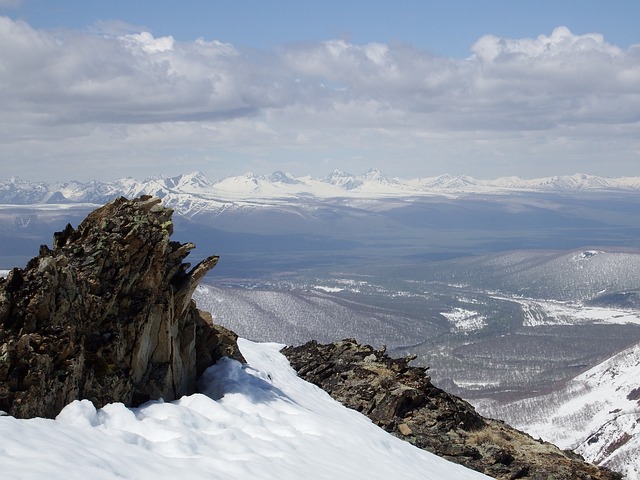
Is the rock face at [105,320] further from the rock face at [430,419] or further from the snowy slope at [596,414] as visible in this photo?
the snowy slope at [596,414]

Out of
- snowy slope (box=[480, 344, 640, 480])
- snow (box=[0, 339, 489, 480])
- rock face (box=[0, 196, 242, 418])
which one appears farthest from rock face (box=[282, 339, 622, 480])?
snowy slope (box=[480, 344, 640, 480])

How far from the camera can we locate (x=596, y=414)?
157625 millimetres

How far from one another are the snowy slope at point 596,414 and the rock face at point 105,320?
10800 centimetres

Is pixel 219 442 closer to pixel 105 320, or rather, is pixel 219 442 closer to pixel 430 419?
pixel 105 320

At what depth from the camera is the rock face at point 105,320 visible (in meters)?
18.5

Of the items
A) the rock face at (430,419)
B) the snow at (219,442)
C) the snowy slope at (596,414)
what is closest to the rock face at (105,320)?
the snow at (219,442)

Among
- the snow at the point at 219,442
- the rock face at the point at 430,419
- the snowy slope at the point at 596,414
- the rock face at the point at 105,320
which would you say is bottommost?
the snowy slope at the point at 596,414

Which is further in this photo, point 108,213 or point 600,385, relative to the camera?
point 600,385

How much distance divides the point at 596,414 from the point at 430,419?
5819 inches

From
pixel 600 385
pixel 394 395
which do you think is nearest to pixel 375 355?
pixel 394 395

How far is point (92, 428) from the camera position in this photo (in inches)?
676

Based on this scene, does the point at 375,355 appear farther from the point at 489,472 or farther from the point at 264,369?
the point at 489,472

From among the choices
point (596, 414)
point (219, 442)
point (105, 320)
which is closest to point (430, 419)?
point (219, 442)

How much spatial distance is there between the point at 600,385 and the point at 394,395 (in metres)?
170
